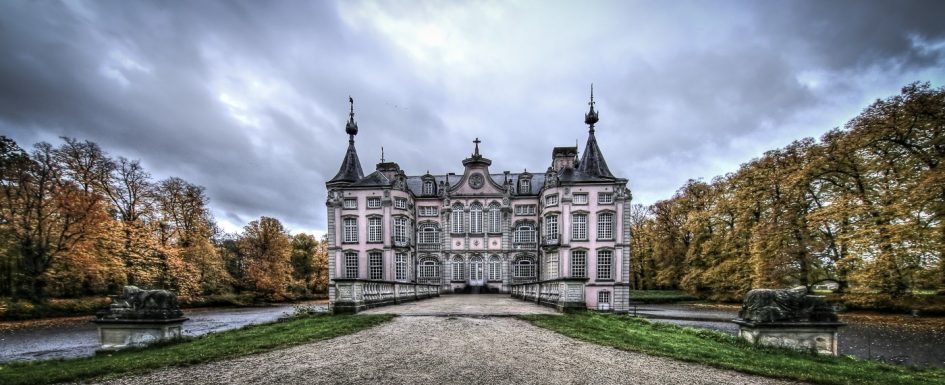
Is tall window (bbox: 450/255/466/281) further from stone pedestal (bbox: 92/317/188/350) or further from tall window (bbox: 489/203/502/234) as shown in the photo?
stone pedestal (bbox: 92/317/188/350)

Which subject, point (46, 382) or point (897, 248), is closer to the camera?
point (46, 382)

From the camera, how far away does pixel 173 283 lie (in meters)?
28.9

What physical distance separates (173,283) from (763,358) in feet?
115

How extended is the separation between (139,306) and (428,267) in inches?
1071

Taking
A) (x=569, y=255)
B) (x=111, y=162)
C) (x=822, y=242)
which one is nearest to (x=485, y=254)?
(x=569, y=255)

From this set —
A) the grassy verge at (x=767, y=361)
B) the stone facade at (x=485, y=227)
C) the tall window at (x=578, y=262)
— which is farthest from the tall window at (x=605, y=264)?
the grassy verge at (x=767, y=361)

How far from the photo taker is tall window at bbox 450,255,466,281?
34906 mm

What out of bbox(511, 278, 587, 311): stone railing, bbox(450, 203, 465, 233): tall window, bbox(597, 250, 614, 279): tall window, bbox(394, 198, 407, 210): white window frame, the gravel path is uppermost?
bbox(394, 198, 407, 210): white window frame

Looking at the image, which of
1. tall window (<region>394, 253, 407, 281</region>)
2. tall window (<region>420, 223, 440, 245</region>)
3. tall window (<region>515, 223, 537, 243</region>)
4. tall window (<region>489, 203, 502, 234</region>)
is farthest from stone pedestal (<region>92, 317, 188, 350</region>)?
tall window (<region>515, 223, 537, 243</region>)

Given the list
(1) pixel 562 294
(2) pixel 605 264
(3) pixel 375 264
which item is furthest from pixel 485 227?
(1) pixel 562 294

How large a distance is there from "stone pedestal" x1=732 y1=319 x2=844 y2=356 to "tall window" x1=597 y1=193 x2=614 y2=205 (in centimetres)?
2218

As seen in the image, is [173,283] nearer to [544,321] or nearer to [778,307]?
[544,321]

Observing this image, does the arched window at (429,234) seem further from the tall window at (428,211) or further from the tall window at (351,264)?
the tall window at (351,264)

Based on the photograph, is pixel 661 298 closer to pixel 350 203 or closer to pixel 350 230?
pixel 350 230
